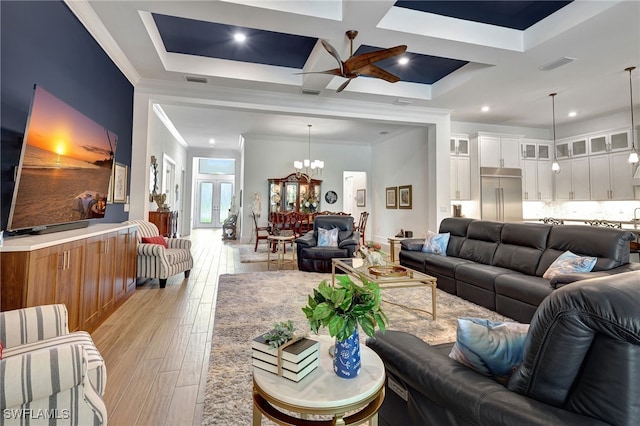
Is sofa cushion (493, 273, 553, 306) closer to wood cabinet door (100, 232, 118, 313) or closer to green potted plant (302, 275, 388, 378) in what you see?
green potted plant (302, 275, 388, 378)

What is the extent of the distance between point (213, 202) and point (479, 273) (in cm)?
1197

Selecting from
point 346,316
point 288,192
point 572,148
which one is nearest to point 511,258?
point 346,316

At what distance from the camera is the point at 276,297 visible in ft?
12.6

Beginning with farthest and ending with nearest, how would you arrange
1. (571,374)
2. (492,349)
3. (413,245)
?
(413,245) → (492,349) → (571,374)

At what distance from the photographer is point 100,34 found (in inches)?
135

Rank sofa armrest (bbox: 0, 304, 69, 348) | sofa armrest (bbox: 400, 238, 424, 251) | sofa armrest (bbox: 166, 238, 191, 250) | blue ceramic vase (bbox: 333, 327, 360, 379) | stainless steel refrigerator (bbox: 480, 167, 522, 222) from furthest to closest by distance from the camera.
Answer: stainless steel refrigerator (bbox: 480, 167, 522, 222) → sofa armrest (bbox: 166, 238, 191, 250) → sofa armrest (bbox: 400, 238, 424, 251) → sofa armrest (bbox: 0, 304, 69, 348) → blue ceramic vase (bbox: 333, 327, 360, 379)

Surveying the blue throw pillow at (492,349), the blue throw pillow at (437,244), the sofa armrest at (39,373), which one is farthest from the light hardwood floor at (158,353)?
the blue throw pillow at (437,244)

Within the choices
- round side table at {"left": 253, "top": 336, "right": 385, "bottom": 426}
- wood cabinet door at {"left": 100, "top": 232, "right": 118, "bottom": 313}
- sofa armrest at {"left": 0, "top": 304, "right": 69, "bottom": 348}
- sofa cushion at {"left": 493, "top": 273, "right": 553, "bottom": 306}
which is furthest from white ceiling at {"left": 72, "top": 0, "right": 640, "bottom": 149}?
round side table at {"left": 253, "top": 336, "right": 385, "bottom": 426}

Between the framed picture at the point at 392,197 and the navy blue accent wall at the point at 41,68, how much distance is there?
673 centimetres

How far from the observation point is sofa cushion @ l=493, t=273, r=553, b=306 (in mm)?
2824

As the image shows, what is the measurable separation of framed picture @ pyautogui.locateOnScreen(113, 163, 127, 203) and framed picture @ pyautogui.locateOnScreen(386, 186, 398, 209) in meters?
6.41

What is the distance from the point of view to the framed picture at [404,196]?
782 cm

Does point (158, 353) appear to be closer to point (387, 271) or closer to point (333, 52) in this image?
point (387, 271)

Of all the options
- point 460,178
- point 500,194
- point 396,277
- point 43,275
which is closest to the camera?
point 43,275
